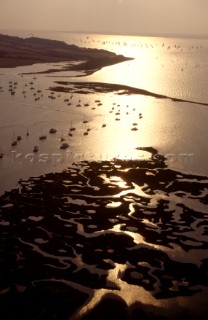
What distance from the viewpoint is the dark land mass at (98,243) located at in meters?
26.5

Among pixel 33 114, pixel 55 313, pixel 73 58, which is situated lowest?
pixel 55 313

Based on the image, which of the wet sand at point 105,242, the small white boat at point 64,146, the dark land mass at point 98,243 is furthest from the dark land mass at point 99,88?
the dark land mass at point 98,243

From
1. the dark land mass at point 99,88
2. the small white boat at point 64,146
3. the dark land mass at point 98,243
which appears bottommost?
the dark land mass at point 98,243

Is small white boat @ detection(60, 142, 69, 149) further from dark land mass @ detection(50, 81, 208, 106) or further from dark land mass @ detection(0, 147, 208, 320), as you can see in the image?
dark land mass @ detection(50, 81, 208, 106)

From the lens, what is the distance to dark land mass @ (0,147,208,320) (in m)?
26.5

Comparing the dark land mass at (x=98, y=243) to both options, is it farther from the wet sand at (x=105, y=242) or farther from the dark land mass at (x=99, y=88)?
the dark land mass at (x=99, y=88)

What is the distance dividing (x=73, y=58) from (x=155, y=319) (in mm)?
179629

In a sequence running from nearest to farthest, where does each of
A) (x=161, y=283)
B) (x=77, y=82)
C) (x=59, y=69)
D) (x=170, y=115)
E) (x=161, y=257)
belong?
(x=161, y=283) → (x=161, y=257) → (x=170, y=115) → (x=77, y=82) → (x=59, y=69)

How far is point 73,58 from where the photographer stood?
A: 7638 inches

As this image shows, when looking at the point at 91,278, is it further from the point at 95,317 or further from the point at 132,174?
the point at 132,174

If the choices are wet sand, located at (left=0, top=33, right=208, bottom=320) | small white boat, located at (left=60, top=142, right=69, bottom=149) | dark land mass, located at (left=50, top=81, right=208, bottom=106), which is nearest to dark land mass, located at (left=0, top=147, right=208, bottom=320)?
wet sand, located at (left=0, top=33, right=208, bottom=320)

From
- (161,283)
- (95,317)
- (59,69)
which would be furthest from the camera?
(59,69)


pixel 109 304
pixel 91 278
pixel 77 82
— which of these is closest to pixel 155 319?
pixel 109 304

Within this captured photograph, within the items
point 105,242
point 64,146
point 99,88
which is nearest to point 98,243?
point 105,242
